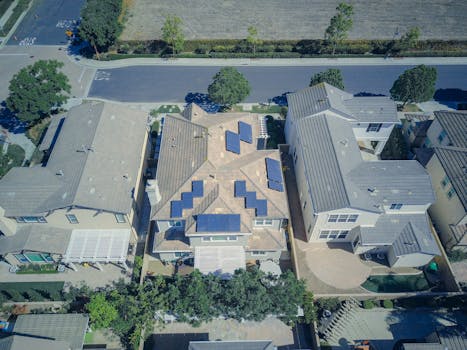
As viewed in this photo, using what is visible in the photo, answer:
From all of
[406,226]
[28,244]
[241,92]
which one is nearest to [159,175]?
[28,244]

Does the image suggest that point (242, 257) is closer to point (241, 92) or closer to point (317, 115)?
point (317, 115)

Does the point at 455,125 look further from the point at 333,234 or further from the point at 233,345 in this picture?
the point at 233,345

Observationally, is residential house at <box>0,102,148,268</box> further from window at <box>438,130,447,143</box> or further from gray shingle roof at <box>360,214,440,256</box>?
window at <box>438,130,447,143</box>

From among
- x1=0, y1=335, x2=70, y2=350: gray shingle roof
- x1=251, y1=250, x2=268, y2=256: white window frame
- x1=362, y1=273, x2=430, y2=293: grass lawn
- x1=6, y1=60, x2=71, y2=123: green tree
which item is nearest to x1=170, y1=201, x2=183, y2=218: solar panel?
x1=251, y1=250, x2=268, y2=256: white window frame

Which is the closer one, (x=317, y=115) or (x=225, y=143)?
(x=225, y=143)

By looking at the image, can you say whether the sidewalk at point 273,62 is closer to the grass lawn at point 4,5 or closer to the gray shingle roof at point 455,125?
the gray shingle roof at point 455,125

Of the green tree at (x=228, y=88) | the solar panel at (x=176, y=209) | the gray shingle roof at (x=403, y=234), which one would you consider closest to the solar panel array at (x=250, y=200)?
the solar panel at (x=176, y=209)

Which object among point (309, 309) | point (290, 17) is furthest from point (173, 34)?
point (309, 309)
